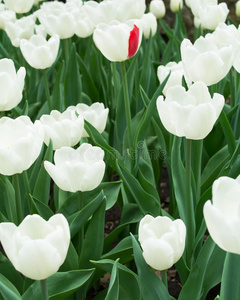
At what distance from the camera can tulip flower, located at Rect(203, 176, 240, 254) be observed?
2.62ft

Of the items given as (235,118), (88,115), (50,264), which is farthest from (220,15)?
(50,264)

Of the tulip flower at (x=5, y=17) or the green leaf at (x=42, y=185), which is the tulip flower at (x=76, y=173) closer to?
the green leaf at (x=42, y=185)

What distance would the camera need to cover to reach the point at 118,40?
1.57 meters

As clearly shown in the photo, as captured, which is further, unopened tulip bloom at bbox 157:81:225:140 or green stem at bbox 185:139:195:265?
green stem at bbox 185:139:195:265

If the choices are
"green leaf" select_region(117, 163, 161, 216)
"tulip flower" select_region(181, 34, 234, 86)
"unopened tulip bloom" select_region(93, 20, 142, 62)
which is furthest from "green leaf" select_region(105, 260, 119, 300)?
"unopened tulip bloom" select_region(93, 20, 142, 62)

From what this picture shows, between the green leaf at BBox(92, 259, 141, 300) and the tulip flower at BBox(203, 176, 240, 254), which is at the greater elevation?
the tulip flower at BBox(203, 176, 240, 254)

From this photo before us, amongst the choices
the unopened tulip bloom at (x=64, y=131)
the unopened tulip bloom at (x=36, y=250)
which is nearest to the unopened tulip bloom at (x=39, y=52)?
the unopened tulip bloom at (x=64, y=131)

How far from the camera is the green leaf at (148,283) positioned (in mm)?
1080

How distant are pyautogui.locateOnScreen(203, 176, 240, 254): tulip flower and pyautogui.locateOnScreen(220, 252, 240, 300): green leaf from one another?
6.7 inches

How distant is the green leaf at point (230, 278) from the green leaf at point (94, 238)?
37 centimetres

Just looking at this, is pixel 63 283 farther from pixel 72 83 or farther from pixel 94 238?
pixel 72 83

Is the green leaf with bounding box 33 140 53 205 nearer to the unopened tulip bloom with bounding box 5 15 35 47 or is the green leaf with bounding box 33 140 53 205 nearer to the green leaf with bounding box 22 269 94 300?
the green leaf with bounding box 22 269 94 300

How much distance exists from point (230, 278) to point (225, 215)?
20cm

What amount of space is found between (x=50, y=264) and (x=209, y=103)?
505mm
